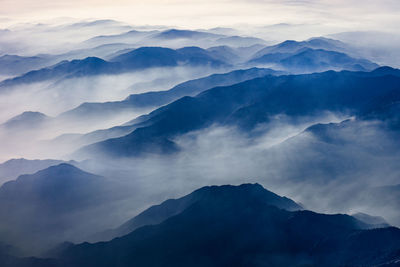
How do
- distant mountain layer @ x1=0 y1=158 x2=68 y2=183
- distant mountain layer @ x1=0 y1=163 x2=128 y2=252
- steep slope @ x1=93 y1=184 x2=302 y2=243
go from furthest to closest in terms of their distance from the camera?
1. distant mountain layer @ x1=0 y1=158 x2=68 y2=183
2. distant mountain layer @ x1=0 y1=163 x2=128 y2=252
3. steep slope @ x1=93 y1=184 x2=302 y2=243

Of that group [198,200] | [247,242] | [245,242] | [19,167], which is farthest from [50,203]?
[247,242]

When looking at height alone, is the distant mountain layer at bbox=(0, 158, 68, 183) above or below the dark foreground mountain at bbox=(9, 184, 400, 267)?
above

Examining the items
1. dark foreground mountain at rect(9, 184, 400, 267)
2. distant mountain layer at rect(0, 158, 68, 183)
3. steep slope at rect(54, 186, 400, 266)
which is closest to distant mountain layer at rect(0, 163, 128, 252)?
distant mountain layer at rect(0, 158, 68, 183)

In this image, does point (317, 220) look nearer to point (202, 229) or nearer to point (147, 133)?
point (202, 229)

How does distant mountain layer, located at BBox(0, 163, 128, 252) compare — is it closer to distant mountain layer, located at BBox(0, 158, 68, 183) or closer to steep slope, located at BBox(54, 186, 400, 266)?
distant mountain layer, located at BBox(0, 158, 68, 183)

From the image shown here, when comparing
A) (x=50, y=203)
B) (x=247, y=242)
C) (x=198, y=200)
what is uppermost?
(x=198, y=200)

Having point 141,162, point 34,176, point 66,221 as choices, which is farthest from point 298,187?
point 34,176

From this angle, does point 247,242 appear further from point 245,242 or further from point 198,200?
point 198,200
